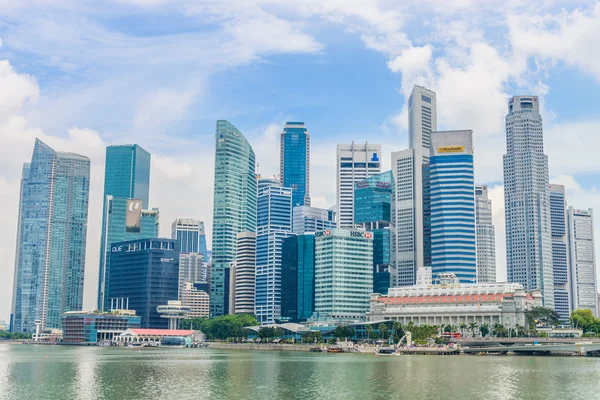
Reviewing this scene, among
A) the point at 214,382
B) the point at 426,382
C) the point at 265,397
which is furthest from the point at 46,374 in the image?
the point at 426,382

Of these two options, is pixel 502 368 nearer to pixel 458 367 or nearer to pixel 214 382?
pixel 458 367

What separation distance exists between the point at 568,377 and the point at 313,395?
51626 mm

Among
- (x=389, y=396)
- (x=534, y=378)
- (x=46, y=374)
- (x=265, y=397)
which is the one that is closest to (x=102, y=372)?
(x=46, y=374)

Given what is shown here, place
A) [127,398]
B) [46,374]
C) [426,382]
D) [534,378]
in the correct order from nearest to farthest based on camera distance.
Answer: [127,398], [426,382], [534,378], [46,374]

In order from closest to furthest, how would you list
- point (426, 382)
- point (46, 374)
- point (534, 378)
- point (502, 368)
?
point (426, 382)
point (534, 378)
point (46, 374)
point (502, 368)

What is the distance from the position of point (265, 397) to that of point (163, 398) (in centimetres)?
1282

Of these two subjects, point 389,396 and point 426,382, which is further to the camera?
point 426,382

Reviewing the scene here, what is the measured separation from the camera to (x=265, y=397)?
323 feet

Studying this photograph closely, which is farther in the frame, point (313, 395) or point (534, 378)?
point (534, 378)

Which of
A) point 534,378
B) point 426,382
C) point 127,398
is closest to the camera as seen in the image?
point 127,398

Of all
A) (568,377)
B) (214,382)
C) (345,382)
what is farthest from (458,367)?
(214,382)

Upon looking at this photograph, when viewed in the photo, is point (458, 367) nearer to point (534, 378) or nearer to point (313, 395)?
point (534, 378)

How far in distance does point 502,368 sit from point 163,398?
79.6 metres

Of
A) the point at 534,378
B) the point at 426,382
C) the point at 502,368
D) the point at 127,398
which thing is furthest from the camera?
the point at 502,368
